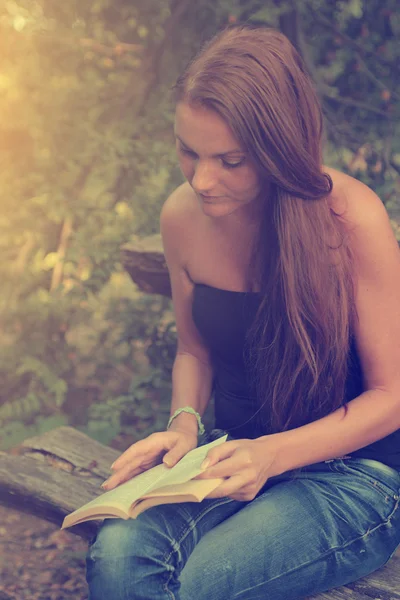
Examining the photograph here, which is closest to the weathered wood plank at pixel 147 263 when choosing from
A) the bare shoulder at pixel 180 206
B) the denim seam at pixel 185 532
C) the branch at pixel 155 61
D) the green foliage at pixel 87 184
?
the green foliage at pixel 87 184

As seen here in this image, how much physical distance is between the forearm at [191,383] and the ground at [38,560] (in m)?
0.76

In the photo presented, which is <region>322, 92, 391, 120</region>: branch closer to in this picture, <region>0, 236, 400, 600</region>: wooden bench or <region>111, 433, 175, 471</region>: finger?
<region>0, 236, 400, 600</region>: wooden bench

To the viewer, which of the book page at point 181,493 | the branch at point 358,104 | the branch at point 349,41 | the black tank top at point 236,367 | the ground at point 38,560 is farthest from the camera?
the branch at point 358,104

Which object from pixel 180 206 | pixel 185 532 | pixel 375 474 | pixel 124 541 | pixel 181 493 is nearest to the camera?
pixel 181 493

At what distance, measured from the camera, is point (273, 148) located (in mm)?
1974

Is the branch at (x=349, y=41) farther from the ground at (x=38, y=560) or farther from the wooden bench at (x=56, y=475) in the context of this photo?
the ground at (x=38, y=560)

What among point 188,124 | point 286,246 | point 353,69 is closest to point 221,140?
point 188,124

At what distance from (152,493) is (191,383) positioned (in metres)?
0.86

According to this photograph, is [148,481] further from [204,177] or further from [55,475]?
[55,475]

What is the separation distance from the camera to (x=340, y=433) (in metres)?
2.12

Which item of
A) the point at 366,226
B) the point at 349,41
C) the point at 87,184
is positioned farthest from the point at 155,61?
the point at 366,226

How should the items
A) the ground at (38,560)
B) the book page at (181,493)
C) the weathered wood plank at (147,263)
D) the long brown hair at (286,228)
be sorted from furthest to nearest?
the weathered wood plank at (147,263), the ground at (38,560), the long brown hair at (286,228), the book page at (181,493)

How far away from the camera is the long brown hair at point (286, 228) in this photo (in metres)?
1.96

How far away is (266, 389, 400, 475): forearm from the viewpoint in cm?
207
